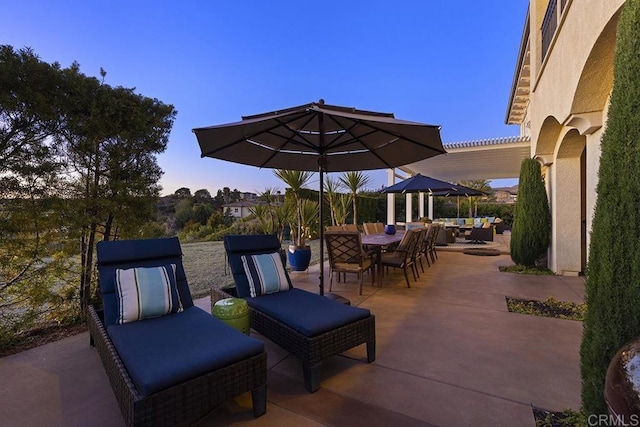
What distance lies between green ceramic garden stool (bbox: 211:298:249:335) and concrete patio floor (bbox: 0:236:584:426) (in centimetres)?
43

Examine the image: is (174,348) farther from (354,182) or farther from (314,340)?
(354,182)

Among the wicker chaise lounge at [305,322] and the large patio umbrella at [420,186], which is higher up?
the large patio umbrella at [420,186]

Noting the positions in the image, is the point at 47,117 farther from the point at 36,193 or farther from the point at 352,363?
the point at 352,363

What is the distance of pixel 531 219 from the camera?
21.2ft

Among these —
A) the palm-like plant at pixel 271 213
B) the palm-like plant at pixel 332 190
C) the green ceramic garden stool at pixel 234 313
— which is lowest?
the green ceramic garden stool at pixel 234 313

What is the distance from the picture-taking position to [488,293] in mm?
4762

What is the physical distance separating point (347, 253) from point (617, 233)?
3498 millimetres

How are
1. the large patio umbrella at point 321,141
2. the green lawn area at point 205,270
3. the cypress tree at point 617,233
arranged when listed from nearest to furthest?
the cypress tree at point 617,233 → the large patio umbrella at point 321,141 → the green lawn area at point 205,270

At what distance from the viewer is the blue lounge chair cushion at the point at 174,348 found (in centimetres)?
164

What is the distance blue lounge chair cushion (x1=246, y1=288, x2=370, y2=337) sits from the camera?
2.36 m

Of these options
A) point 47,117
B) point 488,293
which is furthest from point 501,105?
point 47,117

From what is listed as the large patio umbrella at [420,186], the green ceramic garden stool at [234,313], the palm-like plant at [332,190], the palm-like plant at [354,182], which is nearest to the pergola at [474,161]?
the large patio umbrella at [420,186]

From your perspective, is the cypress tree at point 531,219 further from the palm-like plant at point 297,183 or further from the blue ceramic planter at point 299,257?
the palm-like plant at point 297,183

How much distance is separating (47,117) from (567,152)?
8.01 metres
